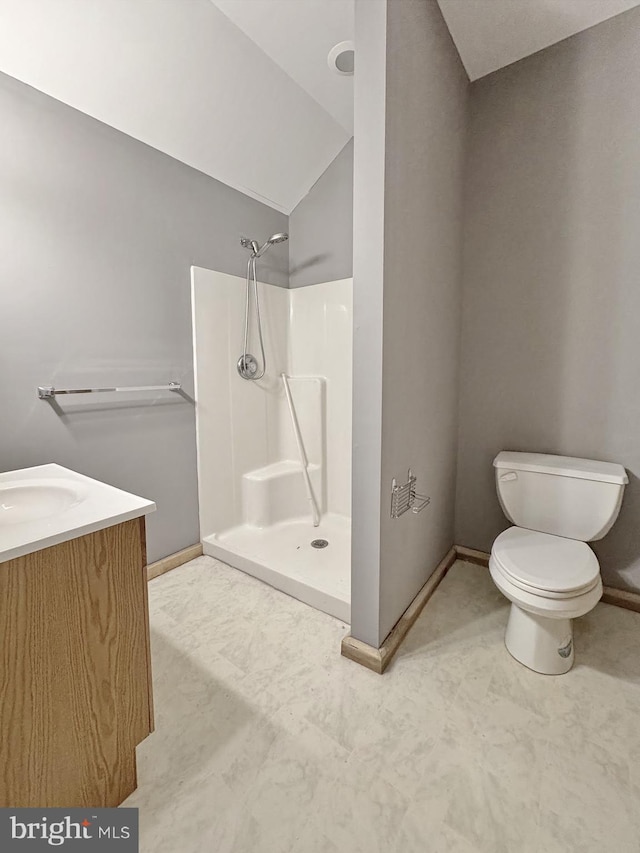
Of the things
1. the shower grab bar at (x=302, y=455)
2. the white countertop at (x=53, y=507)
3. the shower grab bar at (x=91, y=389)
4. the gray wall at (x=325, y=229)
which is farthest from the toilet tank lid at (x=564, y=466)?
the shower grab bar at (x=91, y=389)

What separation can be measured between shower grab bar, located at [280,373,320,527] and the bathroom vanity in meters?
1.61

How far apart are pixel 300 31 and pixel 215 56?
1.27 ft

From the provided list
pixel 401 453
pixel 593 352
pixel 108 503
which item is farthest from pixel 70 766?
pixel 593 352

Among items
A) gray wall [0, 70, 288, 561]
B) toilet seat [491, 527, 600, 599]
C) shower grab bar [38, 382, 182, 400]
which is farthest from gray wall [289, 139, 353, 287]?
toilet seat [491, 527, 600, 599]

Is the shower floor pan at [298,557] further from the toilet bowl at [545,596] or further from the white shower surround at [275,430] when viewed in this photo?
the toilet bowl at [545,596]

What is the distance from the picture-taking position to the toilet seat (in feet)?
4.43

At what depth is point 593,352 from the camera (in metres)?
1.79

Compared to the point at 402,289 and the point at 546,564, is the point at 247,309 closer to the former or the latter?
the point at 402,289

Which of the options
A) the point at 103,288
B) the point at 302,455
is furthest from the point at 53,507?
the point at 302,455

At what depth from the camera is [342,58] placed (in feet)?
5.76

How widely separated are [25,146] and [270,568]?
6.88ft

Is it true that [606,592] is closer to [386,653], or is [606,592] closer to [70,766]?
[386,653]

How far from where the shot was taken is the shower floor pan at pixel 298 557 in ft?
5.91

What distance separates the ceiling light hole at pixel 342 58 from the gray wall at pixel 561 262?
69 cm
